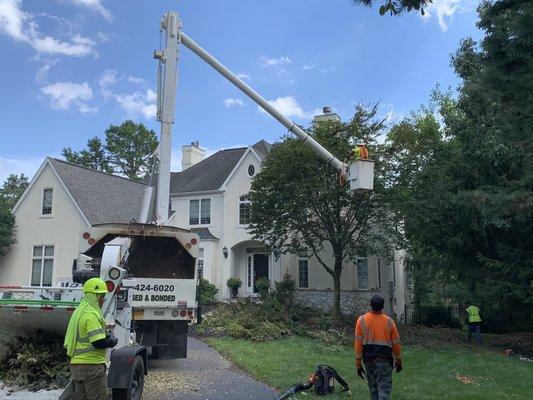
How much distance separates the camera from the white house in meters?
26.3

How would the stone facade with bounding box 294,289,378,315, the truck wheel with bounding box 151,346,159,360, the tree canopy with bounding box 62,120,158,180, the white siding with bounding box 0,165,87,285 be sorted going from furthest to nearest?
the tree canopy with bounding box 62,120,158,180 < the white siding with bounding box 0,165,87,285 < the stone facade with bounding box 294,289,378,315 < the truck wheel with bounding box 151,346,159,360

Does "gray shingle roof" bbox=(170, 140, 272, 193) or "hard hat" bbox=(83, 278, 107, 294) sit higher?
"gray shingle roof" bbox=(170, 140, 272, 193)

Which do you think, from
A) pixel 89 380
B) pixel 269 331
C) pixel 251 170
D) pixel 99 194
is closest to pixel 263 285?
pixel 251 170

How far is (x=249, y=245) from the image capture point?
27578 mm

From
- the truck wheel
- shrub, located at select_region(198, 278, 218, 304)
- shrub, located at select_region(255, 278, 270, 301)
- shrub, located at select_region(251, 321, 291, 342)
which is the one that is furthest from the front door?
the truck wheel

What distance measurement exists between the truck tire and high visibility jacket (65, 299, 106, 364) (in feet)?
3.89

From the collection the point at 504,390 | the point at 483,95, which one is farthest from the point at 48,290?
the point at 504,390

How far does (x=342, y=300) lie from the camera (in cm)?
2395

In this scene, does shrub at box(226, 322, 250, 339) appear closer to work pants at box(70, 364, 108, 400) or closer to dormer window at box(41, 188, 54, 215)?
work pants at box(70, 364, 108, 400)

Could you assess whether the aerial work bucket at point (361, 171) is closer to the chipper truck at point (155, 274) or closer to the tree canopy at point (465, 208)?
the chipper truck at point (155, 274)

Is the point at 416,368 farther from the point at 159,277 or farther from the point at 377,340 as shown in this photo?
the point at 159,277

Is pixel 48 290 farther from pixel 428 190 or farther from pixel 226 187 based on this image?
pixel 226 187

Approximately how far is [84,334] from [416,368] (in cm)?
809

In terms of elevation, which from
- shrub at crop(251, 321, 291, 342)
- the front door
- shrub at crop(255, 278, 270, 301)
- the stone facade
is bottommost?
shrub at crop(251, 321, 291, 342)
